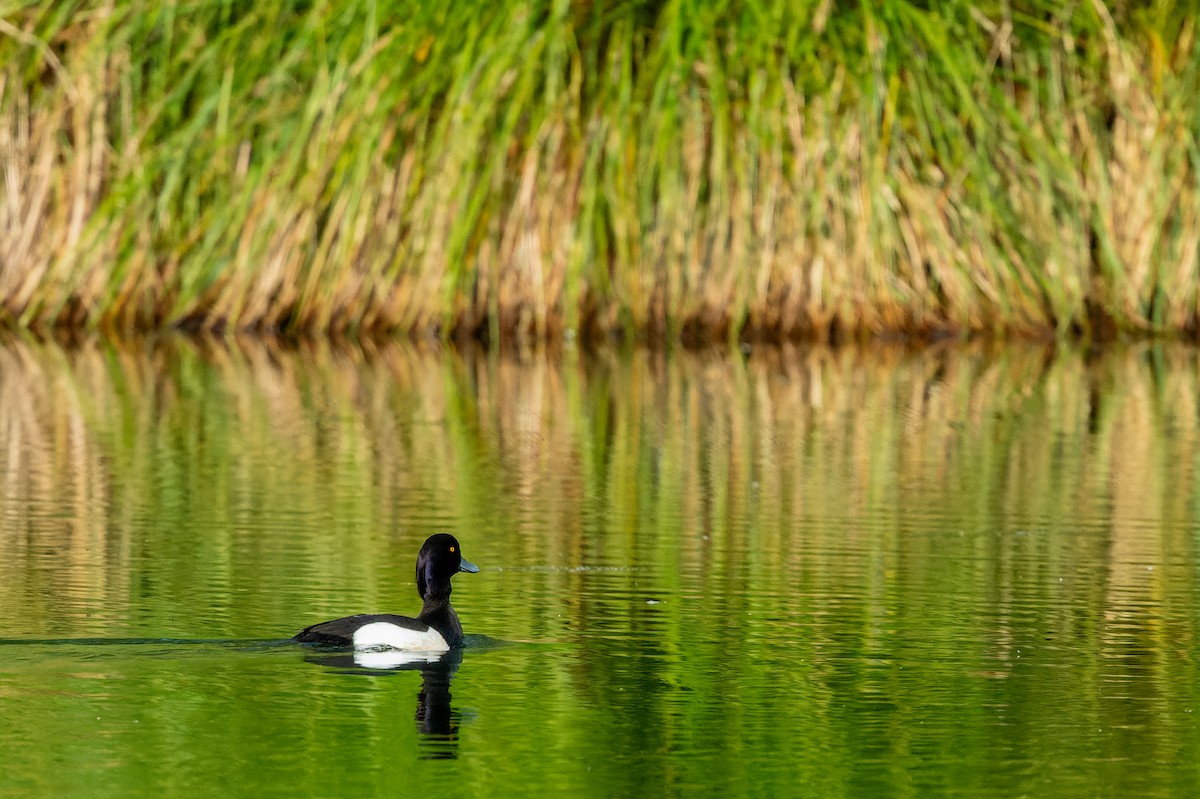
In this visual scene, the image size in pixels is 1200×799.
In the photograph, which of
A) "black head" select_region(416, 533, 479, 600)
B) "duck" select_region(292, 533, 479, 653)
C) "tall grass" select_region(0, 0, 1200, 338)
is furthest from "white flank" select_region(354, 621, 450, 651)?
"tall grass" select_region(0, 0, 1200, 338)

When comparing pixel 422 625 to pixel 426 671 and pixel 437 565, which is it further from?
pixel 437 565

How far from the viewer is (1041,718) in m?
5.16

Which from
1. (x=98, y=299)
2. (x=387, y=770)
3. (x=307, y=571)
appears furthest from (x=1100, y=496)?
(x=98, y=299)

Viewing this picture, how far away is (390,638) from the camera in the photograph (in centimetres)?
573

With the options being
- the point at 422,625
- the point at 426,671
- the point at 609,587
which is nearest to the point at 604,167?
the point at 609,587

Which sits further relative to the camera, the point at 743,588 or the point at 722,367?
the point at 722,367

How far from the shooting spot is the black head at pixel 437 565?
20.0ft

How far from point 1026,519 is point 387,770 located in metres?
4.18

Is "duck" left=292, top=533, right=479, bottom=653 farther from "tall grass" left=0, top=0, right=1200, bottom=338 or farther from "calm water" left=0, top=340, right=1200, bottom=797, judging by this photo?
"tall grass" left=0, top=0, right=1200, bottom=338

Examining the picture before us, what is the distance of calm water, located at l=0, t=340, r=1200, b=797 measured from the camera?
475 centimetres

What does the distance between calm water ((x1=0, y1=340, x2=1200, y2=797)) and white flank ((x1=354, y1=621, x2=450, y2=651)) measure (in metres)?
0.09

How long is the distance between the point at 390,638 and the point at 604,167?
9808 mm

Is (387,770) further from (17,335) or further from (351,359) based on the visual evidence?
(17,335)

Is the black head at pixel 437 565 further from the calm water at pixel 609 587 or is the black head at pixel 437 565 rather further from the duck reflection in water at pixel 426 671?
the duck reflection in water at pixel 426 671
